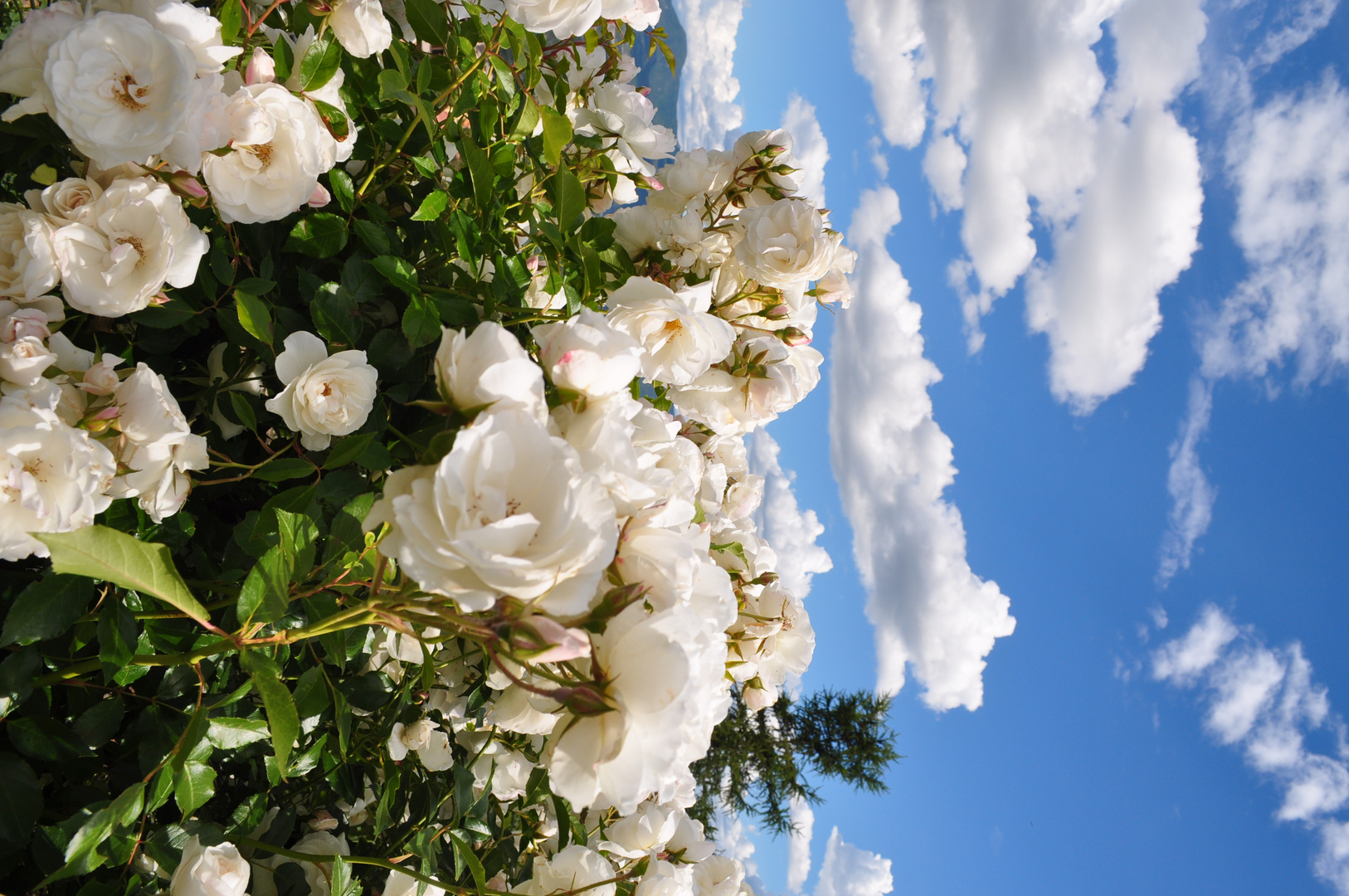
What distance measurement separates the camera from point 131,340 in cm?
113

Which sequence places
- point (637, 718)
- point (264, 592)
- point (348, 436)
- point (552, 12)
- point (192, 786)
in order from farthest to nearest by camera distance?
point (552, 12) → point (348, 436) → point (192, 786) → point (264, 592) → point (637, 718)

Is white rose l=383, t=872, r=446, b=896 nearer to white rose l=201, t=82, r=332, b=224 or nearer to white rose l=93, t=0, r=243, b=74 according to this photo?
white rose l=201, t=82, r=332, b=224

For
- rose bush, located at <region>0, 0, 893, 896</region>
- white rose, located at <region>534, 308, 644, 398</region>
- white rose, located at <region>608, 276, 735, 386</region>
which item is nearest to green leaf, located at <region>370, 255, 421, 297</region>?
rose bush, located at <region>0, 0, 893, 896</region>

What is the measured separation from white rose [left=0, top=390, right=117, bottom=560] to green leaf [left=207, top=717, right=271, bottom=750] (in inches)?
14.6

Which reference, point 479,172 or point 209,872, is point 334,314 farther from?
point 209,872

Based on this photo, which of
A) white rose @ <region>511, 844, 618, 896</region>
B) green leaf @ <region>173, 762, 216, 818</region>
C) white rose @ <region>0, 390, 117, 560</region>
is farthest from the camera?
white rose @ <region>511, 844, 618, 896</region>

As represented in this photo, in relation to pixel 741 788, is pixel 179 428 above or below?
below

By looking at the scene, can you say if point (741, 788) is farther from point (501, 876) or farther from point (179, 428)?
point (179, 428)

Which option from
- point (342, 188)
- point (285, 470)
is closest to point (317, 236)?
point (342, 188)

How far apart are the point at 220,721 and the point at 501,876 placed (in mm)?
1003

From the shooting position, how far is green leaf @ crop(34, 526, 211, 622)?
66 centimetres

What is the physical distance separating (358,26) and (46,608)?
946 millimetres

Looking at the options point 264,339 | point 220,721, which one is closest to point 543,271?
point 264,339

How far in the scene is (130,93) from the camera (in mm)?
826
